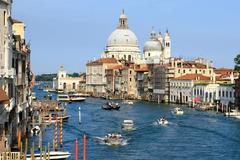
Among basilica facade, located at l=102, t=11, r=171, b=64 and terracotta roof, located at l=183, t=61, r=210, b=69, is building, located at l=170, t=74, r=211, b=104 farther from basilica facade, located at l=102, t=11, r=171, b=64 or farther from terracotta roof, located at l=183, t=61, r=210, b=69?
basilica facade, located at l=102, t=11, r=171, b=64

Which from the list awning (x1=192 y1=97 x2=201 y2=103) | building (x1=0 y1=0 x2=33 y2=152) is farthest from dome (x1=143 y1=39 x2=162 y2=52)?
building (x1=0 y1=0 x2=33 y2=152)

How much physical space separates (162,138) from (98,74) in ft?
242

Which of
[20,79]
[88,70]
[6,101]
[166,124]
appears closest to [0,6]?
[6,101]

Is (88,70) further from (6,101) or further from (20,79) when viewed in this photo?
(6,101)

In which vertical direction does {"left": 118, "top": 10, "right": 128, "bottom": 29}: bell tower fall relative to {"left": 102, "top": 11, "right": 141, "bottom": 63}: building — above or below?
above

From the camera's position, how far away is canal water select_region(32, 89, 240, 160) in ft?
88.9

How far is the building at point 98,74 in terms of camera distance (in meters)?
104

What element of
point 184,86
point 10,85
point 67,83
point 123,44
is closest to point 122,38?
point 123,44

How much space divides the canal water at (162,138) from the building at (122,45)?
222 feet

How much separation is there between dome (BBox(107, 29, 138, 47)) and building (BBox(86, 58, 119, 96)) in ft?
18.8

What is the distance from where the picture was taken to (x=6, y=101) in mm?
19719

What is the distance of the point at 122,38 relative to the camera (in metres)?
114

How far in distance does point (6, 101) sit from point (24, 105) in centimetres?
1117

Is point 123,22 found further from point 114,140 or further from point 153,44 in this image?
point 114,140
